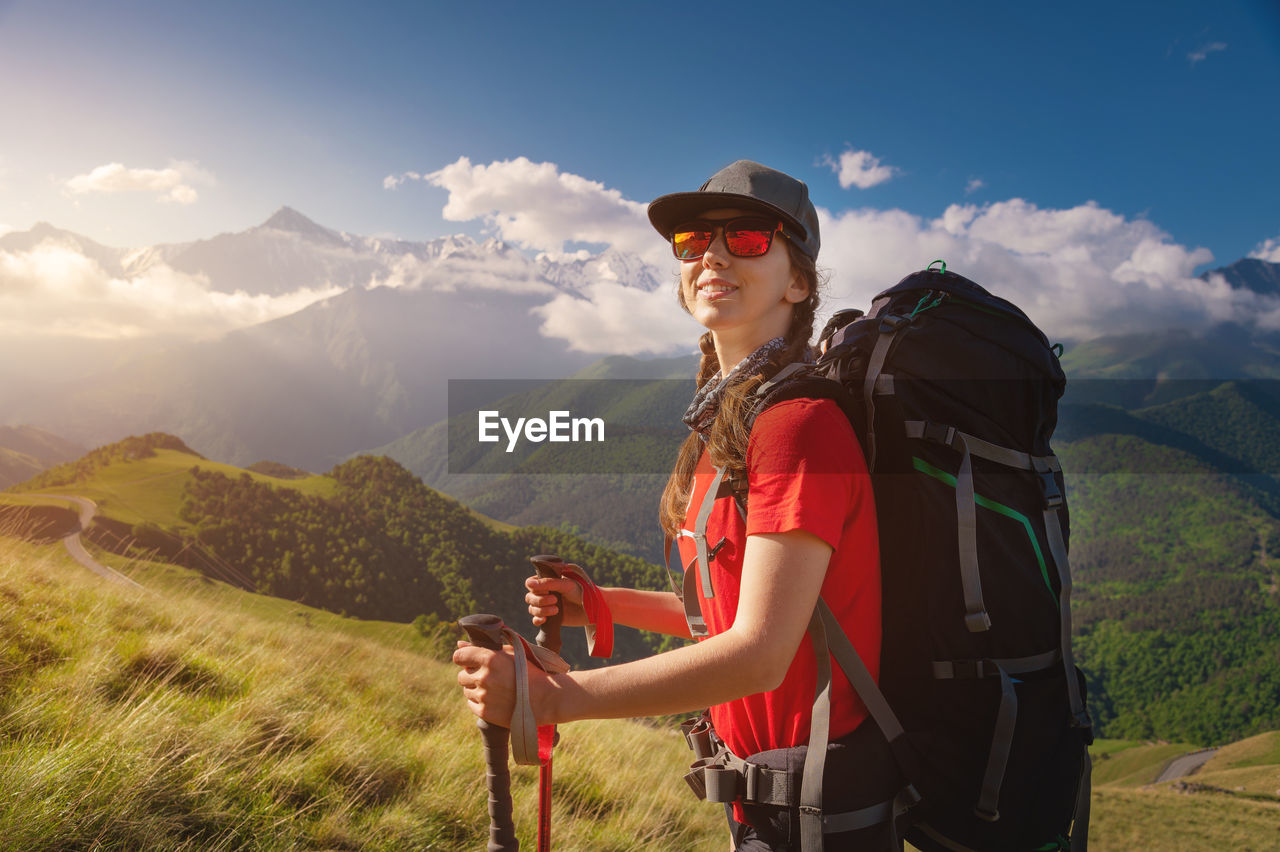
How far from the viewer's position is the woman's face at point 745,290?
2.00m

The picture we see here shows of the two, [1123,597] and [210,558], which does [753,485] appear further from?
[1123,597]

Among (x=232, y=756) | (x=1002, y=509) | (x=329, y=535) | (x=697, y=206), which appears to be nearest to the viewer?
(x=1002, y=509)

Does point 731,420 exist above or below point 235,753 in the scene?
above

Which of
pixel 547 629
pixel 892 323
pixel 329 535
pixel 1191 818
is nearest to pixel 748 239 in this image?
pixel 892 323

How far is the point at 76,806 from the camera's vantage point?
296 centimetres

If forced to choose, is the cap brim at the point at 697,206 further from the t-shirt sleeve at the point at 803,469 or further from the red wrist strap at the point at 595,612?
the red wrist strap at the point at 595,612

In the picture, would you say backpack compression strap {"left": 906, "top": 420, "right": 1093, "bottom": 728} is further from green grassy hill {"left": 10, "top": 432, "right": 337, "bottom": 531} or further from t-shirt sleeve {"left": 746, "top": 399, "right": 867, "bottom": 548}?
green grassy hill {"left": 10, "top": 432, "right": 337, "bottom": 531}

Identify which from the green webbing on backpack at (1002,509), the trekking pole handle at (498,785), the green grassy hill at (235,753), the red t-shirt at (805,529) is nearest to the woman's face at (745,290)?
the red t-shirt at (805,529)

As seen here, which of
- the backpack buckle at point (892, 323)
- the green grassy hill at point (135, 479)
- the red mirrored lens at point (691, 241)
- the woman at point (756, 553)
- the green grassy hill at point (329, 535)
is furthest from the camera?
the green grassy hill at point (329, 535)

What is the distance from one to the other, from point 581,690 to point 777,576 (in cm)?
49

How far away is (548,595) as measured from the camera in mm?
2189

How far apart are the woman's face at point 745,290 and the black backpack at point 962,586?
0.73ft

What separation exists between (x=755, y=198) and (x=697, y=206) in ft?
0.72

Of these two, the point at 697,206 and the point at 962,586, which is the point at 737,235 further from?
the point at 962,586
